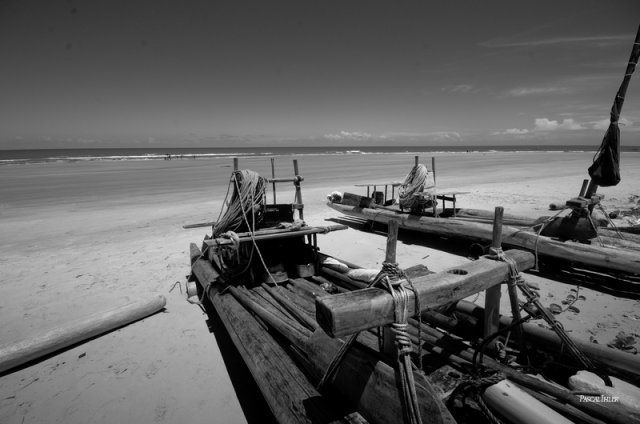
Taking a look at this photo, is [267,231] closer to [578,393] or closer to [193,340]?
[193,340]

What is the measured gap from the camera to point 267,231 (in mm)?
5137

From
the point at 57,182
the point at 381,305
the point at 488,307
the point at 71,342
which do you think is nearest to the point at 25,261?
the point at 71,342

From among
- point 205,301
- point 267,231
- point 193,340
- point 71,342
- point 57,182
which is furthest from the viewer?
point 57,182

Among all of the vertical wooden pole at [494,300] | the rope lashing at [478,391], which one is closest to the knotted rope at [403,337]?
the rope lashing at [478,391]

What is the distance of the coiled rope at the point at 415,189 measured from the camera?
8.94 meters

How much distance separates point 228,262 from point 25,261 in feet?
17.7

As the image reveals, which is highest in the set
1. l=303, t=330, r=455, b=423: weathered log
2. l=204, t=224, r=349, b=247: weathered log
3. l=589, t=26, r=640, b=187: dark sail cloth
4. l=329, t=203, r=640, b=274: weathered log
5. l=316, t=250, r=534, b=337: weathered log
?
l=589, t=26, r=640, b=187: dark sail cloth

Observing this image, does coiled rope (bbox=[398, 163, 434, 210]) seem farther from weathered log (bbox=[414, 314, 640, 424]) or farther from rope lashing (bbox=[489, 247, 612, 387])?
rope lashing (bbox=[489, 247, 612, 387])

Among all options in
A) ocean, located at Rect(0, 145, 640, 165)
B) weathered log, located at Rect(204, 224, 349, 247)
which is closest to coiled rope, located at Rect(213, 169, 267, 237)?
weathered log, located at Rect(204, 224, 349, 247)

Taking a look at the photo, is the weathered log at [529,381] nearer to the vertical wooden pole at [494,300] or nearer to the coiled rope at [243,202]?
the vertical wooden pole at [494,300]

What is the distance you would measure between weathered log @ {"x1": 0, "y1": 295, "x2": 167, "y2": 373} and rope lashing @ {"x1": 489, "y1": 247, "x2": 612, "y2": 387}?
500 cm

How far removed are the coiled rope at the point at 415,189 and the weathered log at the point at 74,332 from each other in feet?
22.2

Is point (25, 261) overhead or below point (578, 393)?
below

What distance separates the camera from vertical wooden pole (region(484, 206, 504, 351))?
9.97ft
